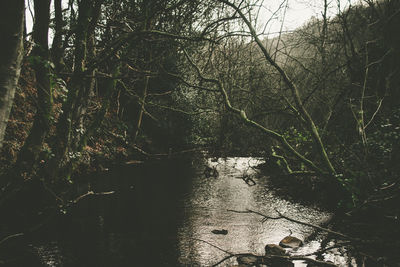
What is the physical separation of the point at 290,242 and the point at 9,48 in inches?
295

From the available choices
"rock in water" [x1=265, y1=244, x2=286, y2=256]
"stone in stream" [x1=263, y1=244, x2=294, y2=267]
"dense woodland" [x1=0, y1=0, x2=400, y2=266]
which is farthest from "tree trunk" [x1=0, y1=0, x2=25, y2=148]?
"rock in water" [x1=265, y1=244, x2=286, y2=256]

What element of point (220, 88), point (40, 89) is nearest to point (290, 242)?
point (220, 88)

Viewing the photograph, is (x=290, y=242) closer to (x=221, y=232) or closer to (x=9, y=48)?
(x=221, y=232)

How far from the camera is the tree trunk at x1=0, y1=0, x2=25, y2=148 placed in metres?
1.64

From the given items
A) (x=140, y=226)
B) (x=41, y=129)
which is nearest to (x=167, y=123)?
(x=140, y=226)

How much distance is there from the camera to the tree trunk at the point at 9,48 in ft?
5.38

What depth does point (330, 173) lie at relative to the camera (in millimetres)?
6312

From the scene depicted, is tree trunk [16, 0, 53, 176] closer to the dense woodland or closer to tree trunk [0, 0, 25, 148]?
the dense woodland

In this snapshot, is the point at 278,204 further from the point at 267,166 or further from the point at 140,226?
the point at 267,166

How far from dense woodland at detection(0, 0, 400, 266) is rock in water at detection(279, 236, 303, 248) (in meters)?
1.72

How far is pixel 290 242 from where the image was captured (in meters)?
7.44

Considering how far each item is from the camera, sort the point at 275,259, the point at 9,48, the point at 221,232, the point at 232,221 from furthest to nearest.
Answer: the point at 232,221, the point at 221,232, the point at 275,259, the point at 9,48

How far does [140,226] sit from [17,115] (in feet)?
19.1

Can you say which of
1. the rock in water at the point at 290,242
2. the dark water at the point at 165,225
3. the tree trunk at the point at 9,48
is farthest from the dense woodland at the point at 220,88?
the rock in water at the point at 290,242
